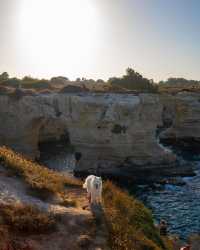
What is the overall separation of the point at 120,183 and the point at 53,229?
27.1 m

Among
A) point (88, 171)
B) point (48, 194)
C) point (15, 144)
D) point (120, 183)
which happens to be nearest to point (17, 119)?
point (15, 144)

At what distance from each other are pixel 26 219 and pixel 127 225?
4.86 metres

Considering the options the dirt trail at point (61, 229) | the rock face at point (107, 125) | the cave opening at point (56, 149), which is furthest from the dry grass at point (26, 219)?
the cave opening at point (56, 149)

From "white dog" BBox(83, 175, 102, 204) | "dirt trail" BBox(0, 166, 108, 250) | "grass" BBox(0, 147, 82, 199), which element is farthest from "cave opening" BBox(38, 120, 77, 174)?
"white dog" BBox(83, 175, 102, 204)

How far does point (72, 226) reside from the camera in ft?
51.5

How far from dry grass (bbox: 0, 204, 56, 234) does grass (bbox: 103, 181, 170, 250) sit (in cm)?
246

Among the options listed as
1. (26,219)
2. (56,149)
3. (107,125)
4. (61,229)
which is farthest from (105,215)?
(56,149)

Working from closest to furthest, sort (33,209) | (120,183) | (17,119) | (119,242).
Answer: (119,242)
(33,209)
(120,183)
(17,119)

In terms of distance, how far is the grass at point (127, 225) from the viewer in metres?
15.4

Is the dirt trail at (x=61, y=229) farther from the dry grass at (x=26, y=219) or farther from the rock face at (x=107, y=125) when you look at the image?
the rock face at (x=107, y=125)

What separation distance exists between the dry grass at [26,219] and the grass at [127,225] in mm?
2456

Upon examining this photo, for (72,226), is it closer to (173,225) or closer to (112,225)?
(112,225)

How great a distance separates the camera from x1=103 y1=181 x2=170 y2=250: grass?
15.4m

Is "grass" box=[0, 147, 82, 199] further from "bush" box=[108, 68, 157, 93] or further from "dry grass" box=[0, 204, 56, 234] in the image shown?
"bush" box=[108, 68, 157, 93]
